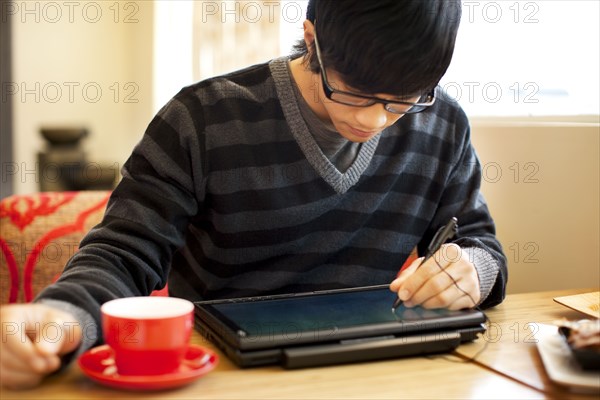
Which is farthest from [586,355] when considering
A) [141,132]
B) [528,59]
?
[141,132]

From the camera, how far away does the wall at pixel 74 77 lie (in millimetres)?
3617

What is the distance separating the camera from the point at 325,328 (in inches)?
36.2

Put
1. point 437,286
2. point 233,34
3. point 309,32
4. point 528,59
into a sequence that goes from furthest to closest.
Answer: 1. point 233,34
2. point 528,59
3. point 309,32
4. point 437,286

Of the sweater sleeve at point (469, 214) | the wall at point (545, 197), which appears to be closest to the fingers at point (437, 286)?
the sweater sleeve at point (469, 214)

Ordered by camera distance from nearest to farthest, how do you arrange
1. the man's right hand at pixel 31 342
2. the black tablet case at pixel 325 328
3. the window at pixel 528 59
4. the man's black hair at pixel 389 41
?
the man's right hand at pixel 31 342 < the black tablet case at pixel 325 328 < the man's black hair at pixel 389 41 < the window at pixel 528 59

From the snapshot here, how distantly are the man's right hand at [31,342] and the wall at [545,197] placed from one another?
114 centimetres

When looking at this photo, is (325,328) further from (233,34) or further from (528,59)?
(233,34)

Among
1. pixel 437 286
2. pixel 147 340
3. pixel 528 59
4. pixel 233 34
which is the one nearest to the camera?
pixel 147 340

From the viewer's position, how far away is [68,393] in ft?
2.62

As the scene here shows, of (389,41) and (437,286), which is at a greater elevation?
(389,41)

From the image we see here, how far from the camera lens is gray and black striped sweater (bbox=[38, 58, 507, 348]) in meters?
1.18

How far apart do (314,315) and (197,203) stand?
38 cm

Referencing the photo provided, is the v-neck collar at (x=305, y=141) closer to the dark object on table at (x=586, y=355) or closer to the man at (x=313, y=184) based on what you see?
the man at (x=313, y=184)

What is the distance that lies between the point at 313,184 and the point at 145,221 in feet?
1.08
